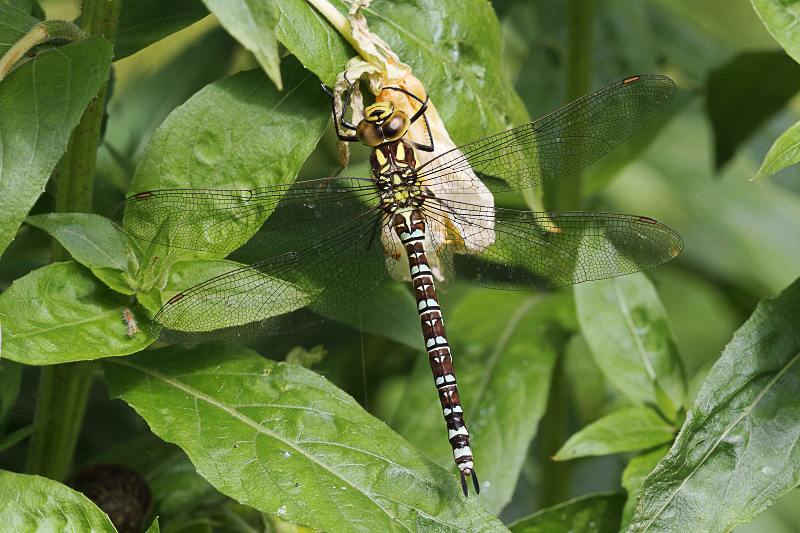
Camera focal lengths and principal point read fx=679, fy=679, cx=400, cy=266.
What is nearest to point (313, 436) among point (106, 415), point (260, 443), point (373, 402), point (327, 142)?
point (260, 443)

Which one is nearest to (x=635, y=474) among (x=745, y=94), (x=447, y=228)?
(x=447, y=228)

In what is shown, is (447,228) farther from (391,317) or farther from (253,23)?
(253,23)

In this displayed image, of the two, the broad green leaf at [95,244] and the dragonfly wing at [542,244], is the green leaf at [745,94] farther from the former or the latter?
the broad green leaf at [95,244]

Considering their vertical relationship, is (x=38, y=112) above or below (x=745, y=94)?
below

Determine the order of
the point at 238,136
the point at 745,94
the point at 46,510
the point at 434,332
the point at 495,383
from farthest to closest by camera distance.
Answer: the point at 745,94
the point at 495,383
the point at 434,332
the point at 238,136
the point at 46,510

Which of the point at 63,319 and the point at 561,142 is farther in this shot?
the point at 561,142

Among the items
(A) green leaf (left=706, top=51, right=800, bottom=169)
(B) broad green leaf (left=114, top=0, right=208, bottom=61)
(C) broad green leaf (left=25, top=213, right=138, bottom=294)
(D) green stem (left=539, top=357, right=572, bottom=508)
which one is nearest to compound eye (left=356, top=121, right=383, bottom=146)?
(B) broad green leaf (left=114, top=0, right=208, bottom=61)

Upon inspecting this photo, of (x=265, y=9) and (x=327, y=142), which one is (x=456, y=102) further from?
(x=327, y=142)
